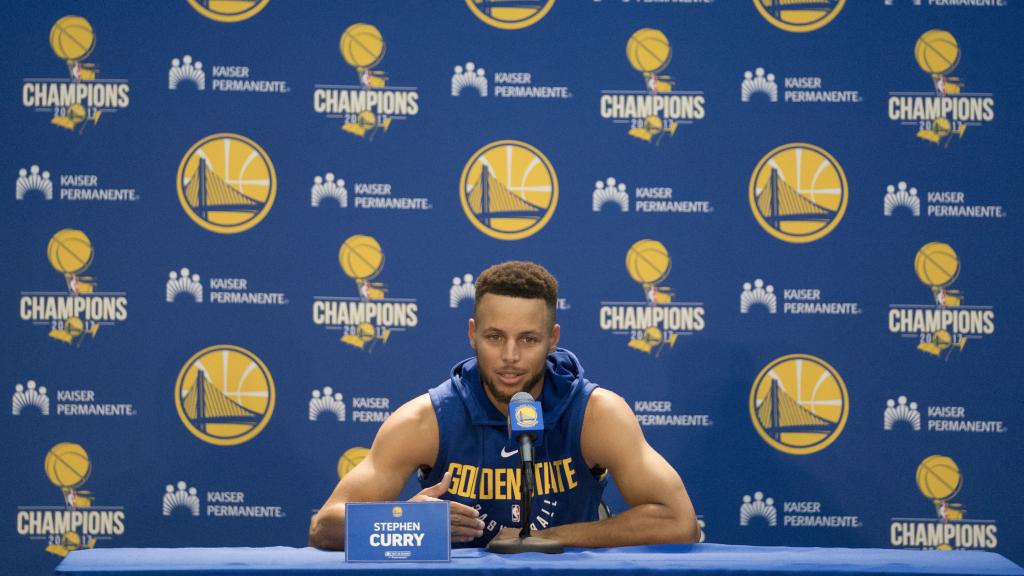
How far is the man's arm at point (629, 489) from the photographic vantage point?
2693 mm

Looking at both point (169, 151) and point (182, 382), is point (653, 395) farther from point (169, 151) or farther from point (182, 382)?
point (169, 151)

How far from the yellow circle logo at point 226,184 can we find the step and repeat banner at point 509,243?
0.5 inches

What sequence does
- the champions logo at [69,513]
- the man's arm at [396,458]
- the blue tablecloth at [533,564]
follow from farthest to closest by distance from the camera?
1. the champions logo at [69,513]
2. the man's arm at [396,458]
3. the blue tablecloth at [533,564]

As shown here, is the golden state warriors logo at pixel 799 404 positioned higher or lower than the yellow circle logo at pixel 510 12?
lower

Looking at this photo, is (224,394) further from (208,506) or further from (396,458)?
(396,458)

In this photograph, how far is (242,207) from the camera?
409cm

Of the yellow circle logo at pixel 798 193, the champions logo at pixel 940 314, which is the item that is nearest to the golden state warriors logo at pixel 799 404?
the champions logo at pixel 940 314

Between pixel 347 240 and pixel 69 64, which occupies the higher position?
pixel 69 64

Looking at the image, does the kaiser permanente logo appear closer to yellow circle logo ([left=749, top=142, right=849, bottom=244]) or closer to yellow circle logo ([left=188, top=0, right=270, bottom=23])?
yellow circle logo ([left=188, top=0, right=270, bottom=23])

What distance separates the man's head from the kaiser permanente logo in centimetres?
163

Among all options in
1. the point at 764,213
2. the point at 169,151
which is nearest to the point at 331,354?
the point at 169,151

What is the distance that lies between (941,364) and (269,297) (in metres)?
2.82

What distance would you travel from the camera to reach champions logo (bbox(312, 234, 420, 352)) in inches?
161

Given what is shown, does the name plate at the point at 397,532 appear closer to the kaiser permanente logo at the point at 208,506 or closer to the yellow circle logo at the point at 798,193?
the kaiser permanente logo at the point at 208,506
